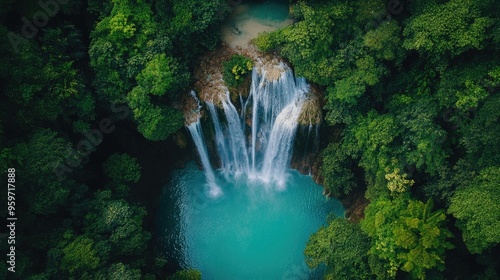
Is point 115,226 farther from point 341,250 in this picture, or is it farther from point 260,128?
point 341,250

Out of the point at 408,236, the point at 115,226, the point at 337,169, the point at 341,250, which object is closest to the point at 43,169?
the point at 115,226

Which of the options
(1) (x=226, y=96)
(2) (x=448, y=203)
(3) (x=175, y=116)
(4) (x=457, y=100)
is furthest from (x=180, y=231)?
(4) (x=457, y=100)

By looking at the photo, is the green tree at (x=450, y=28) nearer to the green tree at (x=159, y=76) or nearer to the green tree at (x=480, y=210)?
the green tree at (x=480, y=210)

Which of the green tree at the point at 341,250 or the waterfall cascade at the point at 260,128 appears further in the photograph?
the waterfall cascade at the point at 260,128

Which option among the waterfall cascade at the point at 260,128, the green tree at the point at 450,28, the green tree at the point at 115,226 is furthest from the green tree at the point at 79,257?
the green tree at the point at 450,28

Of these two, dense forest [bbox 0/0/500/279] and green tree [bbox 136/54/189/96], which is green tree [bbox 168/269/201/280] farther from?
green tree [bbox 136/54/189/96]

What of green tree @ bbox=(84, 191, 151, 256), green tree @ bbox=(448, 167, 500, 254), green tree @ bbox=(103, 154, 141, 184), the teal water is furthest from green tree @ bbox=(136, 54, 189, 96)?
green tree @ bbox=(448, 167, 500, 254)

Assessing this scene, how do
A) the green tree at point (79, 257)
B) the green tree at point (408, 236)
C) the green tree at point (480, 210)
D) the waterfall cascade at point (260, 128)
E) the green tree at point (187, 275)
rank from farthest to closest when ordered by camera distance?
the waterfall cascade at point (260, 128), the green tree at point (187, 275), the green tree at point (79, 257), the green tree at point (408, 236), the green tree at point (480, 210)
